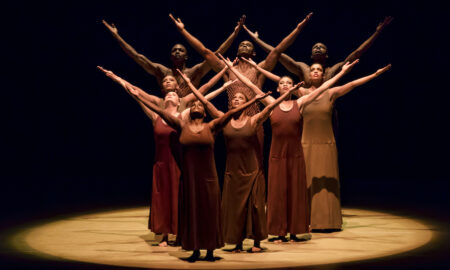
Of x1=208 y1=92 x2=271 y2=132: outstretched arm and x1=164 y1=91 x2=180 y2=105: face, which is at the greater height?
x1=164 y1=91 x2=180 y2=105: face

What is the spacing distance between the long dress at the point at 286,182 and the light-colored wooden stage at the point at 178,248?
0.78ft

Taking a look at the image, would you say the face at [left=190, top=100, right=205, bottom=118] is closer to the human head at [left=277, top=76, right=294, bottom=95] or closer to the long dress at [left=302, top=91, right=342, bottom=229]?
the human head at [left=277, top=76, right=294, bottom=95]

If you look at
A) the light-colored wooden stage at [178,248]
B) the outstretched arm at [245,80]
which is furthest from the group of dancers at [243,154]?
the light-colored wooden stage at [178,248]

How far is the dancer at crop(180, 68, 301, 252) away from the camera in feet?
25.1

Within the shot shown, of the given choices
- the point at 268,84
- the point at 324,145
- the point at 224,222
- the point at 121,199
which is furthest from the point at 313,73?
the point at 121,199

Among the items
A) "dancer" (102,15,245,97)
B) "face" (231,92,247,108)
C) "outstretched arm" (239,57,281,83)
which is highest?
"dancer" (102,15,245,97)

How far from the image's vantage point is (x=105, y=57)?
12.0 m

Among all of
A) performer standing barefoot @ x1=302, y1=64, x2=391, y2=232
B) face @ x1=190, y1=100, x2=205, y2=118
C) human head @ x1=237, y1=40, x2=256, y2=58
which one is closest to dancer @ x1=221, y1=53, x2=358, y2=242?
performer standing barefoot @ x1=302, y1=64, x2=391, y2=232

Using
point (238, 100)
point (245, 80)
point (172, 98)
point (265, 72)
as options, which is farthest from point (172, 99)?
point (265, 72)

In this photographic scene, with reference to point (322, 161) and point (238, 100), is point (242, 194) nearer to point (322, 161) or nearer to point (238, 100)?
point (238, 100)

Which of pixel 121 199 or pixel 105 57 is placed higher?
pixel 105 57

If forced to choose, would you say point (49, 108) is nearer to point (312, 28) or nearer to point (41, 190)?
point (41, 190)

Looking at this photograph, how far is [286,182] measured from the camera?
849 centimetres

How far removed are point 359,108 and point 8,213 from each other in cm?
506
